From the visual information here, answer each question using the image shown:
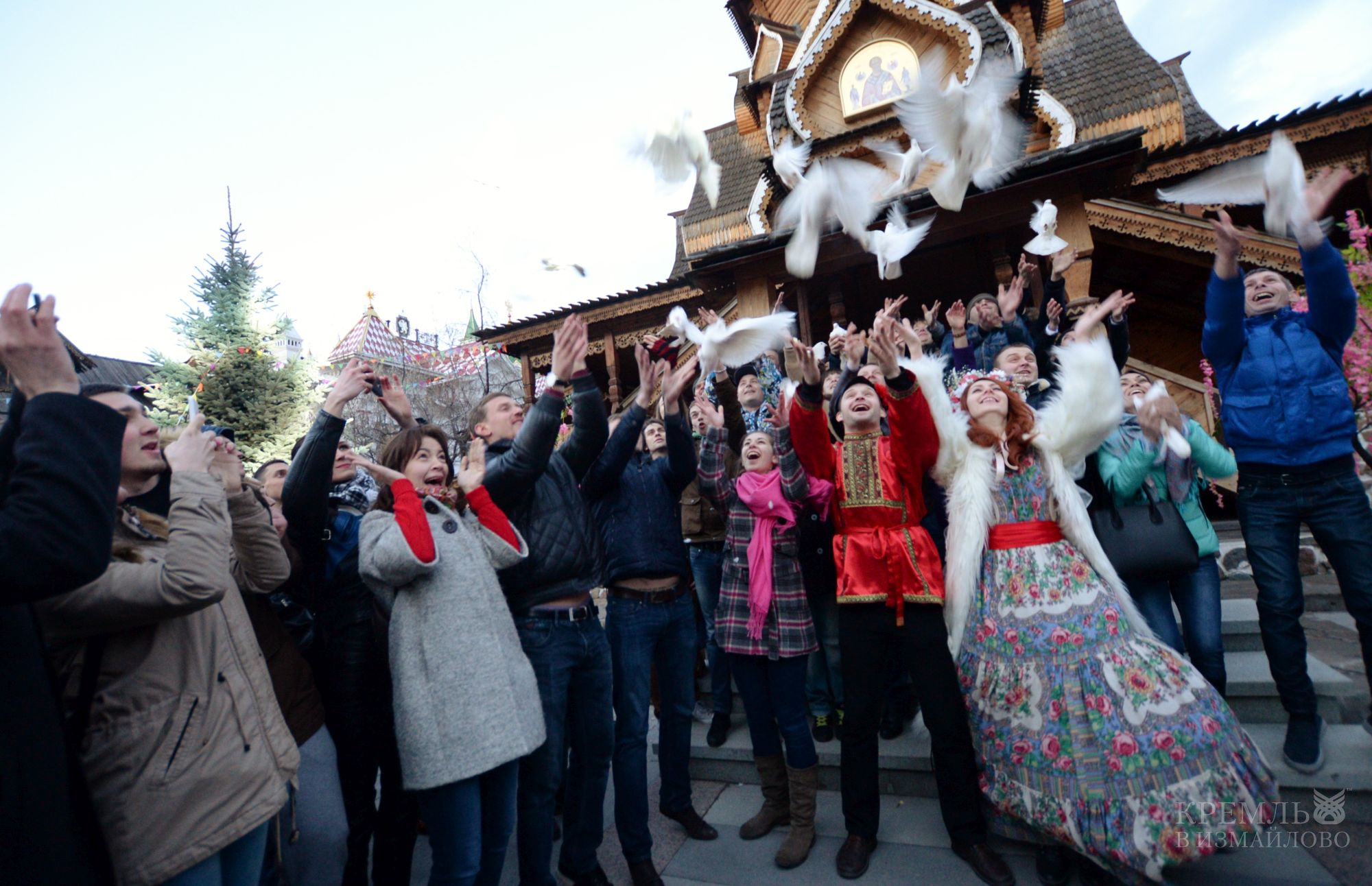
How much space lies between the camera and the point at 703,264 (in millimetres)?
8203

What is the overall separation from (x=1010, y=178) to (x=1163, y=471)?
15.5 ft

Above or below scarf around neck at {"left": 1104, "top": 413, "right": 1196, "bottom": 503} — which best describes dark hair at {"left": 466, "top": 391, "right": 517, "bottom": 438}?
above

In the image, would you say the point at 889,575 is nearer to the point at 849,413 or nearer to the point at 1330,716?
the point at 849,413

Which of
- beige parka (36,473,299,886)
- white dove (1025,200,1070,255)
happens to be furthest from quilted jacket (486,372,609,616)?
white dove (1025,200,1070,255)

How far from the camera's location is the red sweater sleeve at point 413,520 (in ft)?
7.18

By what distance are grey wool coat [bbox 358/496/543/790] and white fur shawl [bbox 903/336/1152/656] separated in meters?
1.83

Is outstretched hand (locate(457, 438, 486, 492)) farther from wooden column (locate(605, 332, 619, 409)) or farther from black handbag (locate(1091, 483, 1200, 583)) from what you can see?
wooden column (locate(605, 332, 619, 409))

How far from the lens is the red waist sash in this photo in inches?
106

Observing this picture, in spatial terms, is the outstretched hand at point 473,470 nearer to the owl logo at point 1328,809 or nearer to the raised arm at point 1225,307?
the raised arm at point 1225,307

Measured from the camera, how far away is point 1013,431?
288 cm

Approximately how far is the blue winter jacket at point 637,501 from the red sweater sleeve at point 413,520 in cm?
99

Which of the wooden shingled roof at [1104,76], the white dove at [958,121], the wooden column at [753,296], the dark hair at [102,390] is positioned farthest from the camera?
the wooden shingled roof at [1104,76]

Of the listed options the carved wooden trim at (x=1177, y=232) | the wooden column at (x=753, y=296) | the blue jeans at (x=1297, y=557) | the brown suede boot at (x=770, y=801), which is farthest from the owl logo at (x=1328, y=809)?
the carved wooden trim at (x=1177, y=232)

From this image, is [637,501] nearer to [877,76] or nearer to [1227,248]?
[1227,248]
